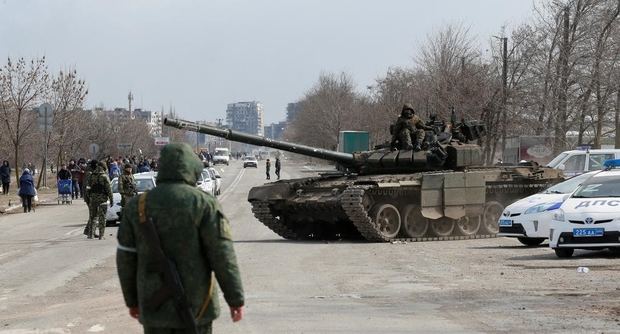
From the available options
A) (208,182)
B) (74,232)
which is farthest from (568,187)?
(208,182)

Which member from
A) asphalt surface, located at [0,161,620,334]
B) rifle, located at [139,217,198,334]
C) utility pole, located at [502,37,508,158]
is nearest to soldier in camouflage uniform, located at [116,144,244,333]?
rifle, located at [139,217,198,334]

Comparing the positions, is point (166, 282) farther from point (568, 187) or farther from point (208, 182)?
point (208, 182)

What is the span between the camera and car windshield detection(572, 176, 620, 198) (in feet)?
57.5

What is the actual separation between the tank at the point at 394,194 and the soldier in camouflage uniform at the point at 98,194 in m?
2.02

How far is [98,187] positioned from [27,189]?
13.7m

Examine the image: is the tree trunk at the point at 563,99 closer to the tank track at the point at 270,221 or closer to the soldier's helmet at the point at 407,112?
the soldier's helmet at the point at 407,112

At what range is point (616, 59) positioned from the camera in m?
39.3

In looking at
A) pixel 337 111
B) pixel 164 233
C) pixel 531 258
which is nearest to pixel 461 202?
pixel 531 258

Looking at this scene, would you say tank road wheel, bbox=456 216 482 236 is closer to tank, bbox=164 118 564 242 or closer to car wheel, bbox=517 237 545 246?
tank, bbox=164 118 564 242

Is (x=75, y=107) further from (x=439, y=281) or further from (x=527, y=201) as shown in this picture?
(x=439, y=281)

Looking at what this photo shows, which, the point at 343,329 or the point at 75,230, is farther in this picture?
the point at 75,230

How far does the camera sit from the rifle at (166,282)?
18.4ft

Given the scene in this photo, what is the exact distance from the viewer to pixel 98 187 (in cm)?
2227

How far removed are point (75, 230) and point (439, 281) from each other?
47.0ft
